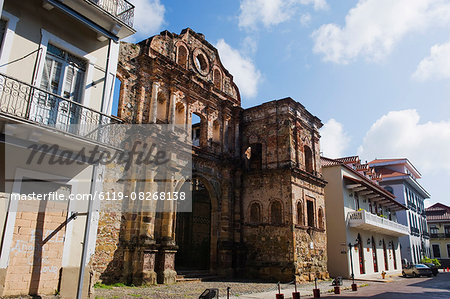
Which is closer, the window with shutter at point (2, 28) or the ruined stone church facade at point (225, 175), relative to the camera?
the window with shutter at point (2, 28)

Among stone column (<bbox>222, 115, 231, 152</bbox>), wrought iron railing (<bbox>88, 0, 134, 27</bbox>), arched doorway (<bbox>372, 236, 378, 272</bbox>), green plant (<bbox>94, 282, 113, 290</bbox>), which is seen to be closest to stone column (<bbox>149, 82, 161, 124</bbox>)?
stone column (<bbox>222, 115, 231, 152</bbox>)

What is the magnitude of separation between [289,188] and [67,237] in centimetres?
1201

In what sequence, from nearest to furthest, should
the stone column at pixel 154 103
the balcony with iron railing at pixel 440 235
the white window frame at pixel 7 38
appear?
the white window frame at pixel 7 38, the stone column at pixel 154 103, the balcony with iron railing at pixel 440 235

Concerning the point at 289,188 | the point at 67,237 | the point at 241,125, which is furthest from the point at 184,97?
the point at 67,237

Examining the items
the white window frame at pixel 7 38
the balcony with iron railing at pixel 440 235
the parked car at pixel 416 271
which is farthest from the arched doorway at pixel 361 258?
the balcony with iron railing at pixel 440 235

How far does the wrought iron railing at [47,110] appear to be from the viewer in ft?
23.5

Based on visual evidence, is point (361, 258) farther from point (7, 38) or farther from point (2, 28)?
point (2, 28)

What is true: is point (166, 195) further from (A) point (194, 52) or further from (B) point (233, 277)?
(A) point (194, 52)

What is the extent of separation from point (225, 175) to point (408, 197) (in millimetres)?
30394

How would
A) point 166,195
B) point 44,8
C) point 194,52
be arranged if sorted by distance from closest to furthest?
1. point 44,8
2. point 166,195
3. point 194,52

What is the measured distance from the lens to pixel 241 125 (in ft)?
68.4

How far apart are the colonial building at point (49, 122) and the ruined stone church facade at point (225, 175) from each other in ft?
15.2

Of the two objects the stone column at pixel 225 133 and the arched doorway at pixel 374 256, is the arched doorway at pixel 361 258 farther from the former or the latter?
the stone column at pixel 225 133

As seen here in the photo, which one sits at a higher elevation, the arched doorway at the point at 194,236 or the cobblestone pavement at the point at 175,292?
the arched doorway at the point at 194,236
